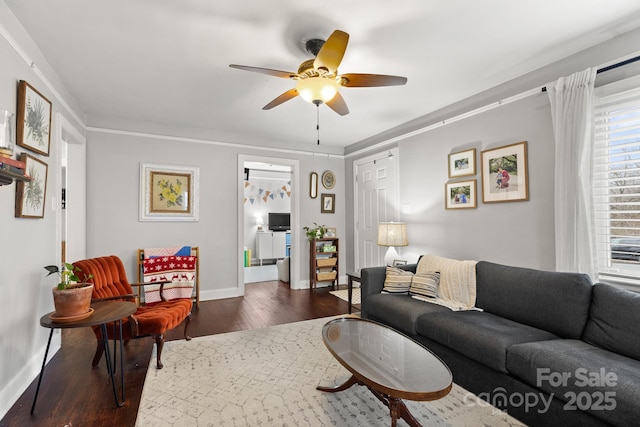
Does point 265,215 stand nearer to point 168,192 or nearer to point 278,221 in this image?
point 278,221

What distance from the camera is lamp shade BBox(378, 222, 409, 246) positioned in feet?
13.8

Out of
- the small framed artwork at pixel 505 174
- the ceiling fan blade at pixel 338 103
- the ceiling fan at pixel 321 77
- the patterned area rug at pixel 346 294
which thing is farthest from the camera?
the patterned area rug at pixel 346 294

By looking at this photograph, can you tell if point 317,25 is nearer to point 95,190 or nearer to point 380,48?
point 380,48

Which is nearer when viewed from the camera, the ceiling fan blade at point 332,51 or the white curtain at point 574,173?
the ceiling fan blade at point 332,51

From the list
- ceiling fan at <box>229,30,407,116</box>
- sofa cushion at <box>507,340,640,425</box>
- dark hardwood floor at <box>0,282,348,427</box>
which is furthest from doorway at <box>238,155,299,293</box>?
sofa cushion at <box>507,340,640,425</box>

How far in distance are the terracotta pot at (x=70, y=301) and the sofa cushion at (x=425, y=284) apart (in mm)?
2757

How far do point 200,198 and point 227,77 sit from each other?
2199mm

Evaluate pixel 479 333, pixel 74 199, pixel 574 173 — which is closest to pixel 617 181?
pixel 574 173

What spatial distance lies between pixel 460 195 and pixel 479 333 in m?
1.88

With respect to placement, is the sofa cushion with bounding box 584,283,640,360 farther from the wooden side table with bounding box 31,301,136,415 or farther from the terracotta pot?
the terracotta pot

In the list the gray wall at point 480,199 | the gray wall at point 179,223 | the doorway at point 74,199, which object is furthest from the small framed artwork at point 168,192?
the gray wall at point 480,199

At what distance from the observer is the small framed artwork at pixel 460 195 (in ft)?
11.3

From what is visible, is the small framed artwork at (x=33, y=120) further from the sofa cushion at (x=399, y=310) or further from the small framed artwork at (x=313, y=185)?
the small framed artwork at (x=313, y=185)

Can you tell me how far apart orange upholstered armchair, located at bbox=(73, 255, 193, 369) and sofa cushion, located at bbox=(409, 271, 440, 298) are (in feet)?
7.38
